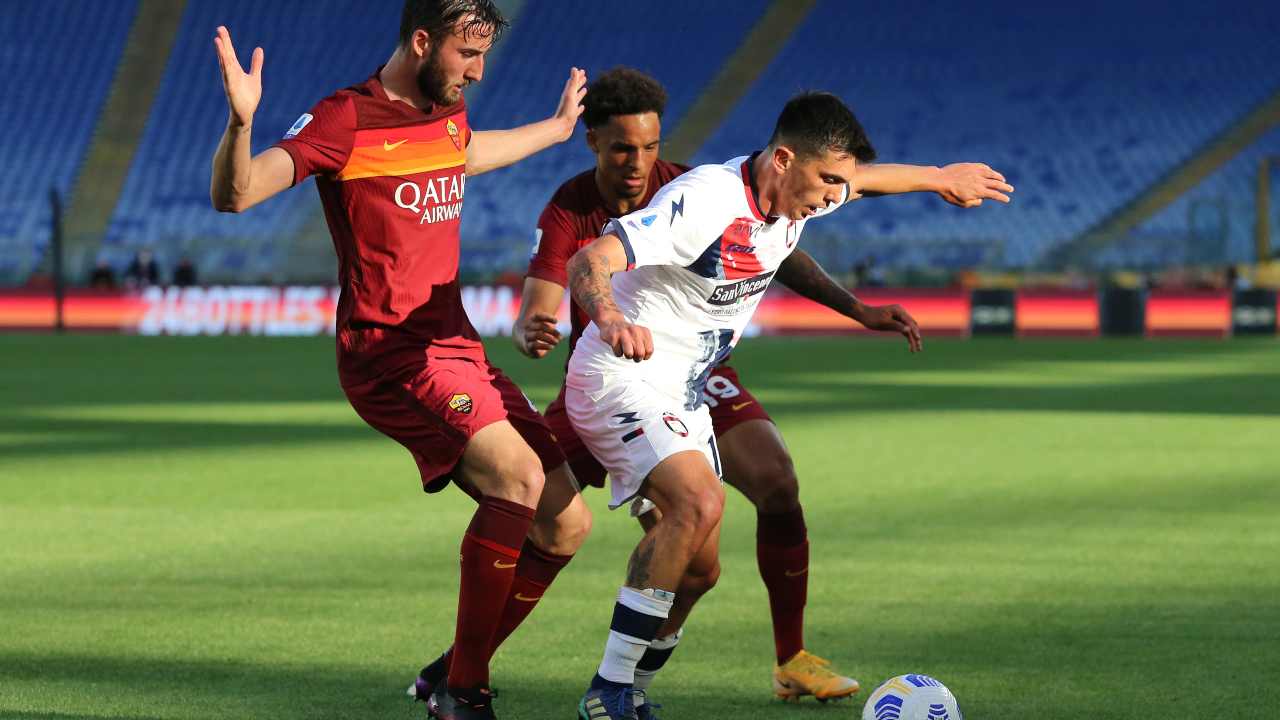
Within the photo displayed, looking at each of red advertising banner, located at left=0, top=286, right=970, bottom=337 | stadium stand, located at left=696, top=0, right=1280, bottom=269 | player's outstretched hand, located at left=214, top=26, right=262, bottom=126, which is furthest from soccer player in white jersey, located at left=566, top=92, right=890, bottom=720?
stadium stand, located at left=696, top=0, right=1280, bottom=269

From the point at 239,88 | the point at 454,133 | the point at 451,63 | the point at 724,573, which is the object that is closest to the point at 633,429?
the point at 454,133

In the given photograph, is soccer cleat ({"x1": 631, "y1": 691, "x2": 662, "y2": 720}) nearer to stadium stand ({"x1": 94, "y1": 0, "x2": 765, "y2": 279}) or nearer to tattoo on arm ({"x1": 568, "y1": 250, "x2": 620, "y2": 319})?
tattoo on arm ({"x1": 568, "y1": 250, "x2": 620, "y2": 319})

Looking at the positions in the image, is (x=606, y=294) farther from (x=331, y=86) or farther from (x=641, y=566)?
(x=331, y=86)

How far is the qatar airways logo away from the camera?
220 inches

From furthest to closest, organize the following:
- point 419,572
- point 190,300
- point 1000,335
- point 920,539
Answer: point 190,300
point 1000,335
point 920,539
point 419,572

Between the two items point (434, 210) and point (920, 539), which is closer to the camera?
point (434, 210)

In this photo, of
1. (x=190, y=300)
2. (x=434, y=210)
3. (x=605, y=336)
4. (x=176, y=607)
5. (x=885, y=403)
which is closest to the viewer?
(x=605, y=336)

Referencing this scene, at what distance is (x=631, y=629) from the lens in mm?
5312

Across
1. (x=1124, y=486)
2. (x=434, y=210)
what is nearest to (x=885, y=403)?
(x=1124, y=486)

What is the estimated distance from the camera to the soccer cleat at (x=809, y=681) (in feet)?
19.1

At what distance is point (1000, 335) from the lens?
102ft

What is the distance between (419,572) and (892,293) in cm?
2497

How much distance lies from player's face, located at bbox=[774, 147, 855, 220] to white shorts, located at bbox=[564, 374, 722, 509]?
2.32ft

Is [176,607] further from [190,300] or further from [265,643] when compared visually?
[190,300]
